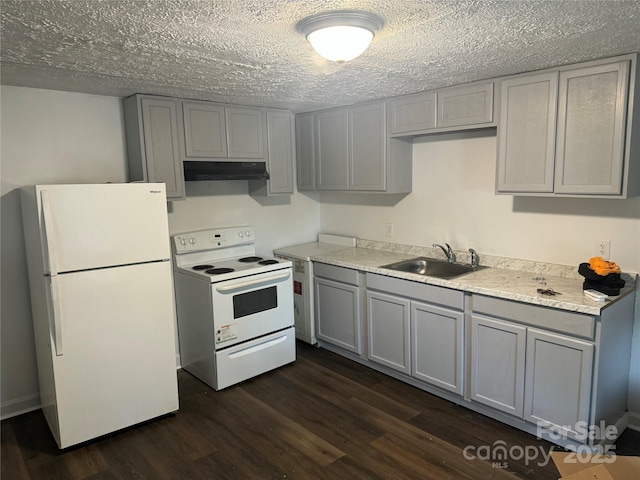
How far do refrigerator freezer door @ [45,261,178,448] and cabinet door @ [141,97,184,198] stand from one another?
74cm

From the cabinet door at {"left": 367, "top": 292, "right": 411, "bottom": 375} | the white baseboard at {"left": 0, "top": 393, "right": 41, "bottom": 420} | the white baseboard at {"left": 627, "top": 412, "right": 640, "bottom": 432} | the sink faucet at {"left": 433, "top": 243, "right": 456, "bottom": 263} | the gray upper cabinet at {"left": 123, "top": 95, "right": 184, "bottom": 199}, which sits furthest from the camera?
the sink faucet at {"left": 433, "top": 243, "right": 456, "bottom": 263}

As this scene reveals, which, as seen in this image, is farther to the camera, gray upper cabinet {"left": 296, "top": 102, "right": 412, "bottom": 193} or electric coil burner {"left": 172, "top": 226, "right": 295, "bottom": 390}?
gray upper cabinet {"left": 296, "top": 102, "right": 412, "bottom": 193}

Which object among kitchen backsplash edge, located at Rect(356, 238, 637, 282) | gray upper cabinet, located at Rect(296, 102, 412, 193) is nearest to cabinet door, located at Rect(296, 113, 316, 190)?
gray upper cabinet, located at Rect(296, 102, 412, 193)

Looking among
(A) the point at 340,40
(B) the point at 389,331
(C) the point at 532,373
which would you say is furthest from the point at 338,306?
(A) the point at 340,40

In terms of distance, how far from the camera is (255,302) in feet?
11.3

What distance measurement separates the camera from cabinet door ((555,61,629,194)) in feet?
7.61

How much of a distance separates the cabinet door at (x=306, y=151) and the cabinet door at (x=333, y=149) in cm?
7

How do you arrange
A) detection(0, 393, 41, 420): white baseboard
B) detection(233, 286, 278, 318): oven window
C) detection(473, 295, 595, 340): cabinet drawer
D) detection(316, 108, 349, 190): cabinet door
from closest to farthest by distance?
detection(473, 295, 595, 340): cabinet drawer → detection(0, 393, 41, 420): white baseboard → detection(233, 286, 278, 318): oven window → detection(316, 108, 349, 190): cabinet door

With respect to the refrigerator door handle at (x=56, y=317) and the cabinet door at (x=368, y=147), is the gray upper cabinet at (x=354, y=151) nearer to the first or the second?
the cabinet door at (x=368, y=147)

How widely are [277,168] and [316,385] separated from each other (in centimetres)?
190

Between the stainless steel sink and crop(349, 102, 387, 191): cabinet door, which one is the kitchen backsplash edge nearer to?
the stainless steel sink

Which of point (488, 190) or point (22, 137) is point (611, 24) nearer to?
point (488, 190)

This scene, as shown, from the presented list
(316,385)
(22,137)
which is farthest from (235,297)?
(22,137)

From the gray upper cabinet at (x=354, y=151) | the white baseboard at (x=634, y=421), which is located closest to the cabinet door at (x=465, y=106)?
the gray upper cabinet at (x=354, y=151)
